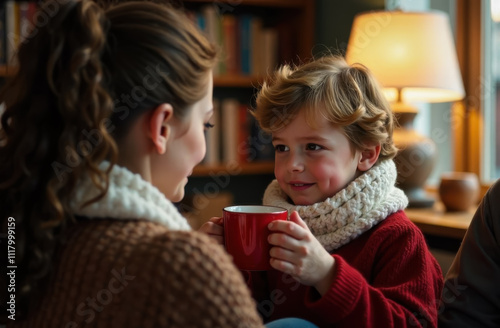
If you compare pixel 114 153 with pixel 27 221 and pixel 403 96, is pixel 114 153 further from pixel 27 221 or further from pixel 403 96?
pixel 403 96

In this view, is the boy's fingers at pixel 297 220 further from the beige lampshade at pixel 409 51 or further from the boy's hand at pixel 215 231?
the beige lampshade at pixel 409 51

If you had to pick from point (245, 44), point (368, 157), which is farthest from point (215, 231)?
point (245, 44)

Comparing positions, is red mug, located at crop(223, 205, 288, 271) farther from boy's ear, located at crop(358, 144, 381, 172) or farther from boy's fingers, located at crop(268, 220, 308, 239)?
boy's ear, located at crop(358, 144, 381, 172)

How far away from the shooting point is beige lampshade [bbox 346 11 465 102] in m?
2.04

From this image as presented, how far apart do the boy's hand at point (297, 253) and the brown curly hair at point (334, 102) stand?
32 cm

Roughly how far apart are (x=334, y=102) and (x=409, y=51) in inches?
39.0

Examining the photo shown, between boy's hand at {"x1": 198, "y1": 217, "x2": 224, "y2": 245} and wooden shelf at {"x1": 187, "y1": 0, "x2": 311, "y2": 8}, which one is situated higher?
wooden shelf at {"x1": 187, "y1": 0, "x2": 311, "y2": 8}

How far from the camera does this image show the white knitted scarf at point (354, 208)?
1.13 m

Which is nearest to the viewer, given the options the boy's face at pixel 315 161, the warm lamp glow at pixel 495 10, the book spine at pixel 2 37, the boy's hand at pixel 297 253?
the boy's hand at pixel 297 253

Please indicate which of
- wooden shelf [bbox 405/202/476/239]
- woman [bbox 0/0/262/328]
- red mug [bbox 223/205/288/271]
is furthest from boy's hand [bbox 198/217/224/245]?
wooden shelf [bbox 405/202/476/239]

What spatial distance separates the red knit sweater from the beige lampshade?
99 cm

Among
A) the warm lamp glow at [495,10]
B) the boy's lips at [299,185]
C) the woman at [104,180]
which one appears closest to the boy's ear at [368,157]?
the boy's lips at [299,185]

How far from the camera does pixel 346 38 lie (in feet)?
8.93

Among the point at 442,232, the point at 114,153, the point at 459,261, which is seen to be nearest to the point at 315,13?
the point at 442,232
